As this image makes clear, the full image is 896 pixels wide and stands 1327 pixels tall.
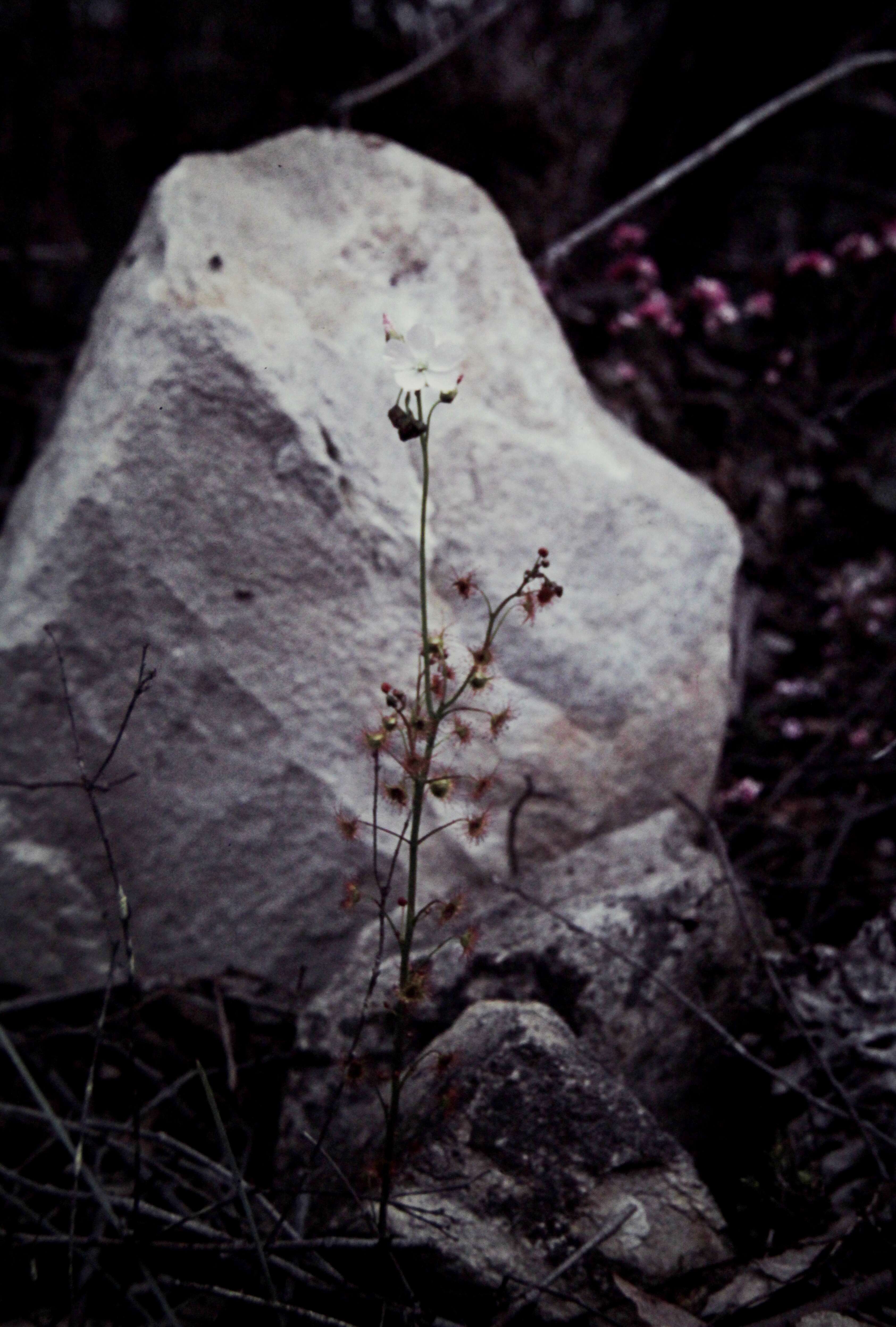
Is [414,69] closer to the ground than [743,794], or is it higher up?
higher up

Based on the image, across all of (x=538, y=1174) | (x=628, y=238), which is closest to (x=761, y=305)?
(x=628, y=238)

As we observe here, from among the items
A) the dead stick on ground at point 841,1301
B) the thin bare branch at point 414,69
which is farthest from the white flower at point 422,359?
the thin bare branch at point 414,69

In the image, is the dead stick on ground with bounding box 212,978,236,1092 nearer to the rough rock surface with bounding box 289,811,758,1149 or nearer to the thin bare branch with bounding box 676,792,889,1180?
the rough rock surface with bounding box 289,811,758,1149

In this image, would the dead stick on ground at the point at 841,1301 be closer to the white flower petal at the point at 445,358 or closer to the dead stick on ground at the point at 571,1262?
the dead stick on ground at the point at 571,1262

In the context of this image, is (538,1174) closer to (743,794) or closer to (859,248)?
(743,794)

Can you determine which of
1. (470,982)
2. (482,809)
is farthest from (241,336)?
(470,982)

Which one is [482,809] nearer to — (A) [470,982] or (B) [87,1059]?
(A) [470,982]
